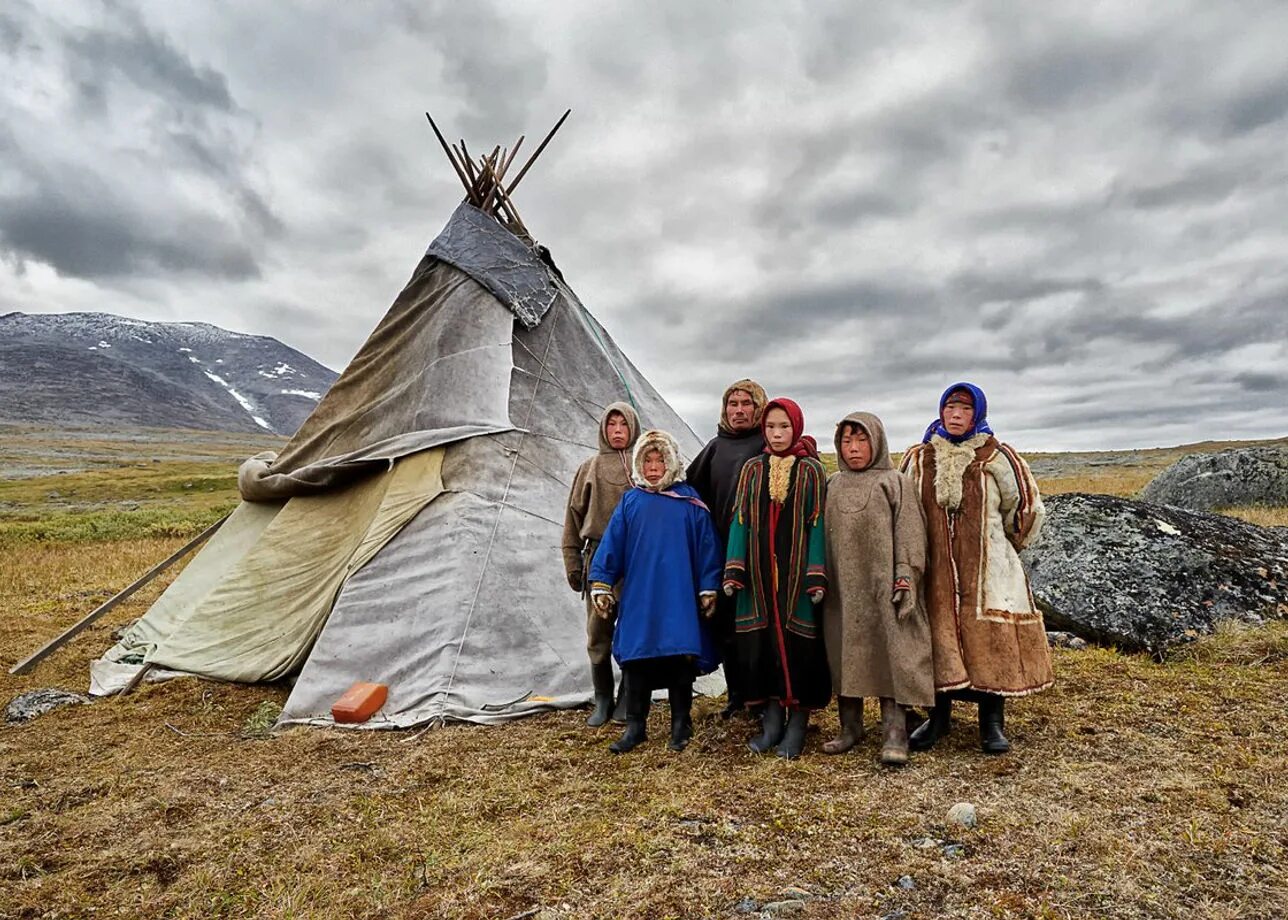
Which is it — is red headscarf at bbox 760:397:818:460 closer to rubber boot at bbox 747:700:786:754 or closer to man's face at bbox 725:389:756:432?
man's face at bbox 725:389:756:432

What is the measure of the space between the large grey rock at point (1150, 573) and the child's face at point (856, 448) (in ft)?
10.2

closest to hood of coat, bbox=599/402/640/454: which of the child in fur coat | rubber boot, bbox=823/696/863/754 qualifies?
the child in fur coat

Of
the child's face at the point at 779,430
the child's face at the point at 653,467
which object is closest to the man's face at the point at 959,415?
the child's face at the point at 779,430

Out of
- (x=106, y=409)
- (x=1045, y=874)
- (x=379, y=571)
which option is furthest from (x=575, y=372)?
(x=106, y=409)

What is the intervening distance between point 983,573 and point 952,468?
0.54 metres

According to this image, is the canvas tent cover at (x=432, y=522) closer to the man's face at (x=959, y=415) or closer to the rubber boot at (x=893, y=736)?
the rubber boot at (x=893, y=736)

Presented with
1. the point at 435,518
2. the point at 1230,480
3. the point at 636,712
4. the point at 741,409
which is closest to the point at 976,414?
the point at 741,409

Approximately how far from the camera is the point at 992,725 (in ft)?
13.3

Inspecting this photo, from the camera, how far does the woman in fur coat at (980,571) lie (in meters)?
3.95

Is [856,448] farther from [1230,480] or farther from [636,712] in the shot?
[1230,480]

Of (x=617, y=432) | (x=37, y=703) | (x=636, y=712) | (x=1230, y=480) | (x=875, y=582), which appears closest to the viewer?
(x=875, y=582)

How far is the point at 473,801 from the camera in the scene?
364cm

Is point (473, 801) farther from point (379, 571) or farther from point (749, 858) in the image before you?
point (379, 571)

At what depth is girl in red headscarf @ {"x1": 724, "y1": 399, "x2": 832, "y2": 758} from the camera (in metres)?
4.12
